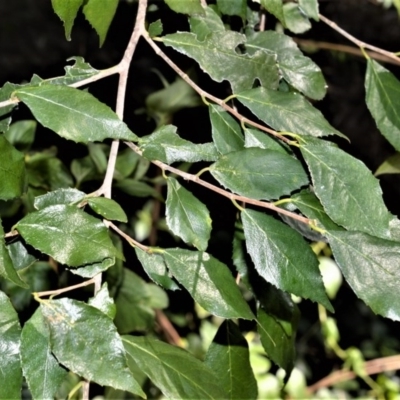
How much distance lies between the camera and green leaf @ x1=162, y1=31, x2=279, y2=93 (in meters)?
0.55

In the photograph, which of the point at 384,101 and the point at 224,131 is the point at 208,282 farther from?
the point at 384,101

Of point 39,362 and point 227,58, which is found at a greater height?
point 227,58

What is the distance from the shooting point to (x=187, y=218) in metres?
0.51

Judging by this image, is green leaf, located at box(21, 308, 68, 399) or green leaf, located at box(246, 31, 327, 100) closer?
green leaf, located at box(21, 308, 68, 399)

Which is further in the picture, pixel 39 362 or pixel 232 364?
pixel 232 364

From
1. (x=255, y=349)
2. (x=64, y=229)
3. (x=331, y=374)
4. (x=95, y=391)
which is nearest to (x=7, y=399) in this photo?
(x=64, y=229)

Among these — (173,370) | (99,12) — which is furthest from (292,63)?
→ (173,370)

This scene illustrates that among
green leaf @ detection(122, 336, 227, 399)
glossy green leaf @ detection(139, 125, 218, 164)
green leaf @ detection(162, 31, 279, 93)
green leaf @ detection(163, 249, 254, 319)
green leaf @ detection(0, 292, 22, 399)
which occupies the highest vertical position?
green leaf @ detection(162, 31, 279, 93)

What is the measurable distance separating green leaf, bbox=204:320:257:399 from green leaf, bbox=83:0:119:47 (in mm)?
289

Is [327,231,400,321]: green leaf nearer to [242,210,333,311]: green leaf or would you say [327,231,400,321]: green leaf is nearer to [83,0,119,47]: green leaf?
[242,210,333,311]: green leaf

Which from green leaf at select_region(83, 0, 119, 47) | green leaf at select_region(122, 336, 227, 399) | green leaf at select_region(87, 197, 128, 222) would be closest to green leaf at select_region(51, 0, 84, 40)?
green leaf at select_region(83, 0, 119, 47)

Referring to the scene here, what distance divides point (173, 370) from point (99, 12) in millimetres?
292

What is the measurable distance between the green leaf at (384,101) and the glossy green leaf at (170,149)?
20 cm

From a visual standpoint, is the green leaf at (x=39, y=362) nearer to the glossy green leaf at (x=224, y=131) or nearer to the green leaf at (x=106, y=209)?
the green leaf at (x=106, y=209)
